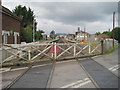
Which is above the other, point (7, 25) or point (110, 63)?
point (7, 25)

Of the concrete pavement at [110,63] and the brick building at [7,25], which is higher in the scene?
the brick building at [7,25]

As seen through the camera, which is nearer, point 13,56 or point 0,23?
point 13,56

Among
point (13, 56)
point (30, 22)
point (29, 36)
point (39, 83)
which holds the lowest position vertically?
point (39, 83)

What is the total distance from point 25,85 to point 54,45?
21.8 ft

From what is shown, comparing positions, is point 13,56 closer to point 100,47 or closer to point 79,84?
point 79,84

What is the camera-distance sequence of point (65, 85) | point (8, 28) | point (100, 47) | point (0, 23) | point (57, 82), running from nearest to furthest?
point (65, 85)
point (57, 82)
point (100, 47)
point (0, 23)
point (8, 28)

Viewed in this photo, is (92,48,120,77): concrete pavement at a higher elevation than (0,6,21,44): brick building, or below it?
below

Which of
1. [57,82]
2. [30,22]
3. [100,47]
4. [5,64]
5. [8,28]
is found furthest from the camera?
[30,22]

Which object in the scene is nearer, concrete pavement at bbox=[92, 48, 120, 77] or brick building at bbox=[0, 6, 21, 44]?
concrete pavement at bbox=[92, 48, 120, 77]

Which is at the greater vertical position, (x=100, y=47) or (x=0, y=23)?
(x=0, y=23)

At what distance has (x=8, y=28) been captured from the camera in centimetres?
2125

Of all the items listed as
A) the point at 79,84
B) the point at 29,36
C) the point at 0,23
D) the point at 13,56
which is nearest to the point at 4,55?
the point at 13,56

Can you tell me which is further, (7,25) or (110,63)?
(7,25)

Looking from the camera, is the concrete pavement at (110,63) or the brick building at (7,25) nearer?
the concrete pavement at (110,63)
